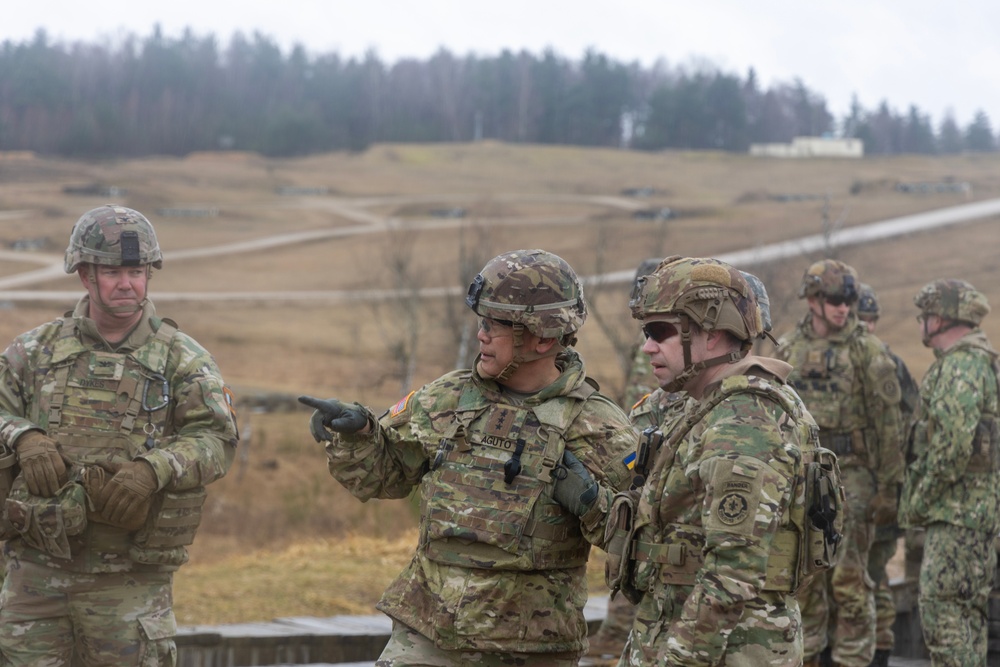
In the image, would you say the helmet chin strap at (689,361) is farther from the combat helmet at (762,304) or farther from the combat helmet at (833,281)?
the combat helmet at (833,281)

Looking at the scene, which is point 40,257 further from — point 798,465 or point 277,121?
point 798,465

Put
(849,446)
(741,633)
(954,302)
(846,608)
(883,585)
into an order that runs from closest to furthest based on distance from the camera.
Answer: (741,633) < (954,302) < (846,608) < (849,446) < (883,585)

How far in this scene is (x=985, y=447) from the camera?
25.9ft

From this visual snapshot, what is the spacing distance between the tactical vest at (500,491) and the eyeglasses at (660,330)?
2.27 feet

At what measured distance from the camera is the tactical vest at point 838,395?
8.70 metres

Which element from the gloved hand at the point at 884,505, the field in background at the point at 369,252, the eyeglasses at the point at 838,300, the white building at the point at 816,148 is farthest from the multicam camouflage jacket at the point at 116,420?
the white building at the point at 816,148

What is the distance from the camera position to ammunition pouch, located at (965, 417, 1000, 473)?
25.9 feet

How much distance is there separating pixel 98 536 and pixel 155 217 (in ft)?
178

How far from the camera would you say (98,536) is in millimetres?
5859

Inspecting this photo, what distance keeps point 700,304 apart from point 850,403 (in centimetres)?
487

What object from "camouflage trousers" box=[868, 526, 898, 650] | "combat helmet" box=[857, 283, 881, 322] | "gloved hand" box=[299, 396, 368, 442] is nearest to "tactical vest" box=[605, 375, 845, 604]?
"gloved hand" box=[299, 396, 368, 442]

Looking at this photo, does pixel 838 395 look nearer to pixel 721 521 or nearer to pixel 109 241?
pixel 109 241

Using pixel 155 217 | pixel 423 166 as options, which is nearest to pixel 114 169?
pixel 155 217


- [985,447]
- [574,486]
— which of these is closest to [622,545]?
[574,486]
